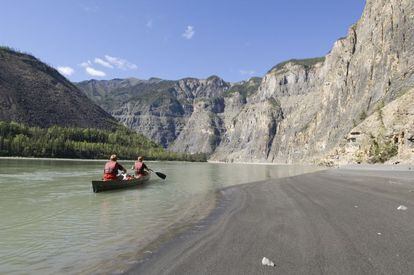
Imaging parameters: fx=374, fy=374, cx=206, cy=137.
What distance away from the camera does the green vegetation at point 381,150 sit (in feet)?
273

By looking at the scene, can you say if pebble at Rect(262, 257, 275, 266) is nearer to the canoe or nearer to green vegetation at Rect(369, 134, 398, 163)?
the canoe

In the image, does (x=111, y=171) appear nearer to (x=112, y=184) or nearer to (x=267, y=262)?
(x=112, y=184)

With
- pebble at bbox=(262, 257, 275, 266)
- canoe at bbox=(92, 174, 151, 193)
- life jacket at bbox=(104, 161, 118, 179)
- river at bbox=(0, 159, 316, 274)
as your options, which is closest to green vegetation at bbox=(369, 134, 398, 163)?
canoe at bbox=(92, 174, 151, 193)

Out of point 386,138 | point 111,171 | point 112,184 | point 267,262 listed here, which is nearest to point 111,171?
point 111,171

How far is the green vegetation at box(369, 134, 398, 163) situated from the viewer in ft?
273

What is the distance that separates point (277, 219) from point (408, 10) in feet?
561

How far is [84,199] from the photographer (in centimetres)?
2584

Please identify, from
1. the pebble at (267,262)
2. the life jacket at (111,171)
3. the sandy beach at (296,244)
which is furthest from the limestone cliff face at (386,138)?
the pebble at (267,262)

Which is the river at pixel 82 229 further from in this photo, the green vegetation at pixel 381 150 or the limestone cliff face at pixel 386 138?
the green vegetation at pixel 381 150

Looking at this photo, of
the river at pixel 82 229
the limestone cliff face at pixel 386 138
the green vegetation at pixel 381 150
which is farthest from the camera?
the green vegetation at pixel 381 150

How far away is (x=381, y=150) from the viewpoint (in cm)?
8756

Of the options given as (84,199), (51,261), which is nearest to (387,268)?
(51,261)

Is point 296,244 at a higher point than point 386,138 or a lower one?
lower

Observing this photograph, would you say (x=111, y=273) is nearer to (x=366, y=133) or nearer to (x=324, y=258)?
(x=324, y=258)
